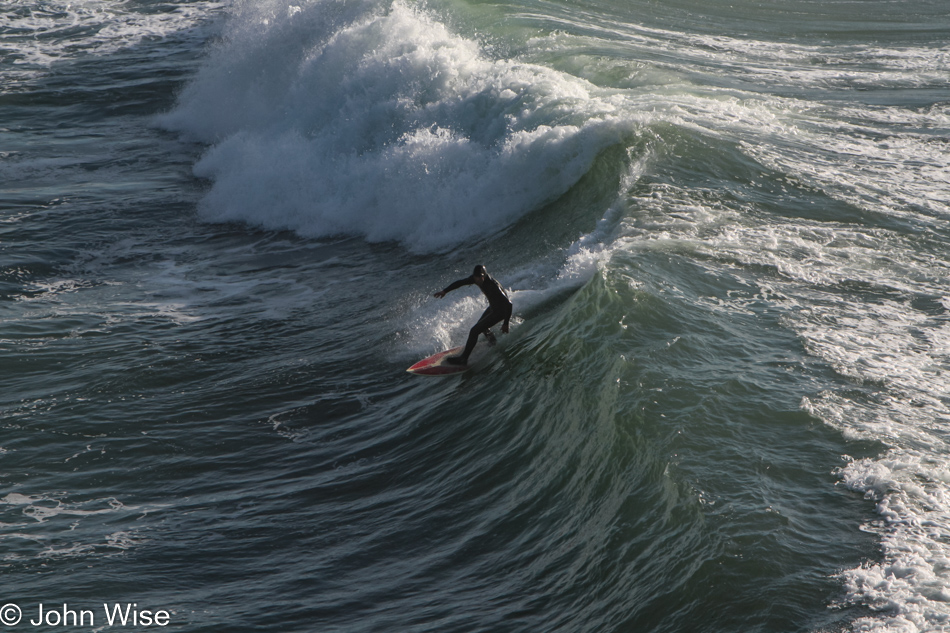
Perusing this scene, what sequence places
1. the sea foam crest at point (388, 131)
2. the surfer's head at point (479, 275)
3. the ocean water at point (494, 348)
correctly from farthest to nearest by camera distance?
the sea foam crest at point (388, 131), the surfer's head at point (479, 275), the ocean water at point (494, 348)

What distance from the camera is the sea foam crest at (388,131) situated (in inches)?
603

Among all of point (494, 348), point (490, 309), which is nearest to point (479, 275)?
point (490, 309)

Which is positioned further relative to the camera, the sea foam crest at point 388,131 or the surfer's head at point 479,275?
the sea foam crest at point 388,131

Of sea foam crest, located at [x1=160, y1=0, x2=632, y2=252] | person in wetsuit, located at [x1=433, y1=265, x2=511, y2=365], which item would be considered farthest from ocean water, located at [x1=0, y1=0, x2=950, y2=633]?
person in wetsuit, located at [x1=433, y1=265, x2=511, y2=365]

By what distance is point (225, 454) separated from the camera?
1010 cm

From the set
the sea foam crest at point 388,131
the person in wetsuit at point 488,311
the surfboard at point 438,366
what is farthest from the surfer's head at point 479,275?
the sea foam crest at point 388,131

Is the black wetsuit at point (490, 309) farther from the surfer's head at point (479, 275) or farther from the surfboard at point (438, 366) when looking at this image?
the surfboard at point (438, 366)

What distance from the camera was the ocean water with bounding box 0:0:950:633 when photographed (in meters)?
7.29

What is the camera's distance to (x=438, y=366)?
11.2 meters

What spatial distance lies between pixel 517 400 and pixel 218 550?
137 inches

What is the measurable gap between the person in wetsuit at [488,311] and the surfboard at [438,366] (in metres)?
0.07

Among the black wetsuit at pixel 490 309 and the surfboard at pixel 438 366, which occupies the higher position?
the black wetsuit at pixel 490 309

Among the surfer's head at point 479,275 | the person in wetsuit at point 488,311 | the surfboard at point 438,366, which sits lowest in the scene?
the surfboard at point 438,366

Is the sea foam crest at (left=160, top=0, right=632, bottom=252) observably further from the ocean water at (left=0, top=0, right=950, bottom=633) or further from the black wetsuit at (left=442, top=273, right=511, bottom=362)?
the black wetsuit at (left=442, top=273, right=511, bottom=362)
